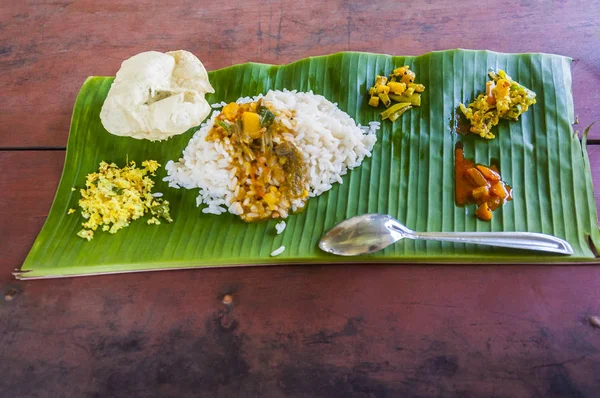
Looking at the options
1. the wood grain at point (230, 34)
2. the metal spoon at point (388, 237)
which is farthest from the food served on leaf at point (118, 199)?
the metal spoon at point (388, 237)

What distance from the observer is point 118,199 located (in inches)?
115

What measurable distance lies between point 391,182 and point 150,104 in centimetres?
166

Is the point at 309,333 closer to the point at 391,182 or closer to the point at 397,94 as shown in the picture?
the point at 391,182

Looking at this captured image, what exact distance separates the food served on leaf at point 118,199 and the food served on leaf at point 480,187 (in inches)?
72.5

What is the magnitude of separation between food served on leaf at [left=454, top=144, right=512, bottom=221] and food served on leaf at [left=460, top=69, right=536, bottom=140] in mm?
246

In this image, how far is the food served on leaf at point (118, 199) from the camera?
288 centimetres

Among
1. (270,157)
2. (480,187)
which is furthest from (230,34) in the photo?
(480,187)

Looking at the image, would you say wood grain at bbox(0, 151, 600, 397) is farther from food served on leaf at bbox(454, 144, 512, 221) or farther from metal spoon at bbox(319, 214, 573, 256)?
food served on leaf at bbox(454, 144, 512, 221)

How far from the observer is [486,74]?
309 centimetres

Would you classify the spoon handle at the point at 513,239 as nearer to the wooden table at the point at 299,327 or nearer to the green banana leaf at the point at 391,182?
the green banana leaf at the point at 391,182

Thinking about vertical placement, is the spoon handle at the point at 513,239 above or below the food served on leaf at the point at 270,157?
below

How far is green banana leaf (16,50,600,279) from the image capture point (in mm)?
2652

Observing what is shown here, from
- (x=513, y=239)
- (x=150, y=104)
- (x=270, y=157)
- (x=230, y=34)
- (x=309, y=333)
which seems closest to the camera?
(x=513, y=239)

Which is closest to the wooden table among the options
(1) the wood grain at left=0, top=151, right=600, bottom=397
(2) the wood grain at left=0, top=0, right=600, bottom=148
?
(1) the wood grain at left=0, top=151, right=600, bottom=397
